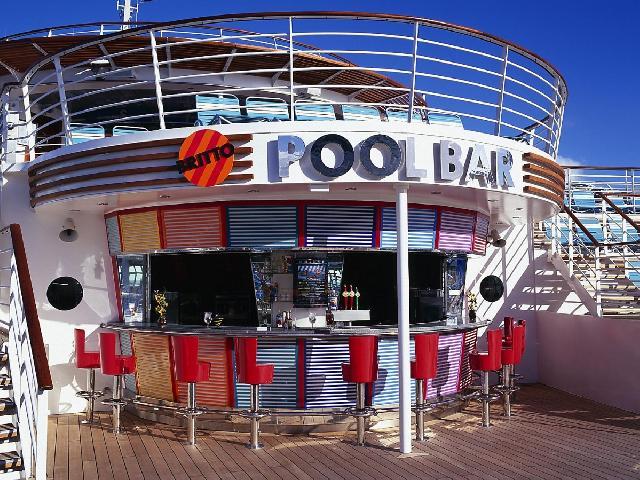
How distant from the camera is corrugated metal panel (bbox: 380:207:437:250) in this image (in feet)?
30.1

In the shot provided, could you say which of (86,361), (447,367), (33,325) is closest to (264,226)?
(86,361)

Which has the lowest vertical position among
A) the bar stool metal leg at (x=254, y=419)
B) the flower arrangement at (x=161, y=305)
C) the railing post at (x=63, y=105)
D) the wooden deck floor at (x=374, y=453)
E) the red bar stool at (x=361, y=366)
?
the wooden deck floor at (x=374, y=453)

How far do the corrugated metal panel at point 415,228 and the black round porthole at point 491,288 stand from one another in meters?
3.12

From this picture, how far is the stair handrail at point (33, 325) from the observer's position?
571 cm

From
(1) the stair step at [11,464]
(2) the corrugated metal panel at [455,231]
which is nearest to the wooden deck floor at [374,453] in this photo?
(1) the stair step at [11,464]

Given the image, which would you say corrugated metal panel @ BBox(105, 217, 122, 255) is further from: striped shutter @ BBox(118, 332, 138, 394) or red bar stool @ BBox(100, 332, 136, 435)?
red bar stool @ BBox(100, 332, 136, 435)

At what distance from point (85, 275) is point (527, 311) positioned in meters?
7.62

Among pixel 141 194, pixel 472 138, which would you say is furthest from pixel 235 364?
pixel 472 138

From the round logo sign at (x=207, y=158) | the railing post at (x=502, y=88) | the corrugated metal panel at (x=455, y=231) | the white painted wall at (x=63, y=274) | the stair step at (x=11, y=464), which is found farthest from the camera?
the white painted wall at (x=63, y=274)

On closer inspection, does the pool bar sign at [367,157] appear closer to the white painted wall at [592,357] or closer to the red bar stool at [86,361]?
the red bar stool at [86,361]

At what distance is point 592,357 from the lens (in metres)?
11.0

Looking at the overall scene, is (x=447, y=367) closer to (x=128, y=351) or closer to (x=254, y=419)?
(x=254, y=419)

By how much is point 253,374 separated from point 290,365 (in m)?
0.80

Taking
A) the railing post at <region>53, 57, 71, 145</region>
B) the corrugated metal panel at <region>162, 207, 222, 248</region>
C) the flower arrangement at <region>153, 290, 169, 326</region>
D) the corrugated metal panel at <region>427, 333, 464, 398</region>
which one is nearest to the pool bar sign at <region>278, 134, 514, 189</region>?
the corrugated metal panel at <region>162, 207, 222, 248</region>
